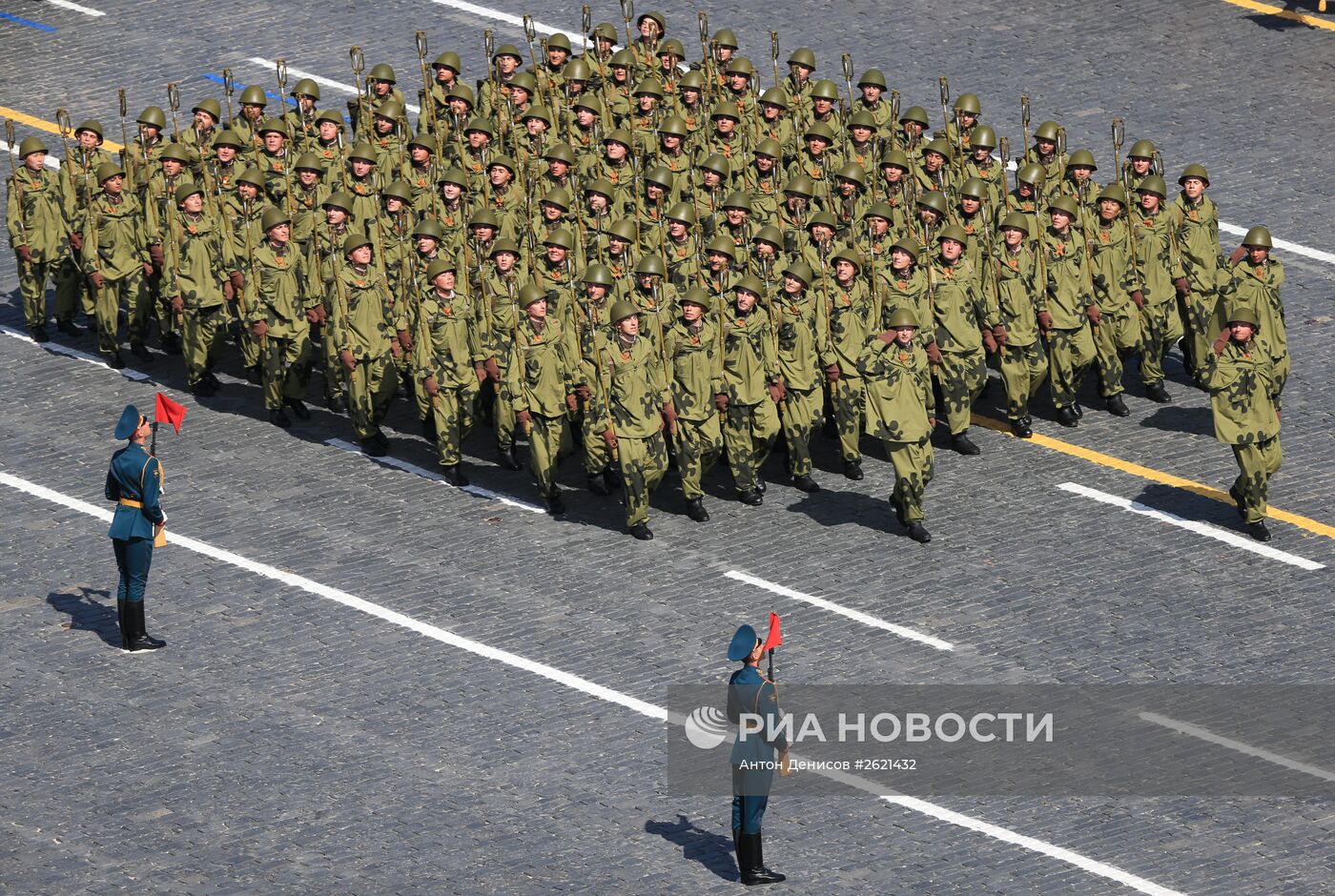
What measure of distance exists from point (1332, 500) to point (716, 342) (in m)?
6.17

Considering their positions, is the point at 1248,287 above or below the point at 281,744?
above

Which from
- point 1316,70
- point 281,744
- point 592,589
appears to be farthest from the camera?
point 1316,70

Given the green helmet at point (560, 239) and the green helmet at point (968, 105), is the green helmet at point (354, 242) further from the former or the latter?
the green helmet at point (968, 105)

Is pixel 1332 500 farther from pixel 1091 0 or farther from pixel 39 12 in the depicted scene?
pixel 39 12

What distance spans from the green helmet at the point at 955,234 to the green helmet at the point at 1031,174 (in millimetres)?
1924

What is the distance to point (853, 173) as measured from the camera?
1339 inches

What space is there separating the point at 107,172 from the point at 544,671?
913 centimetres

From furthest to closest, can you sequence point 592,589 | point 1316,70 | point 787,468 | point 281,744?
point 1316,70 → point 787,468 → point 592,589 → point 281,744

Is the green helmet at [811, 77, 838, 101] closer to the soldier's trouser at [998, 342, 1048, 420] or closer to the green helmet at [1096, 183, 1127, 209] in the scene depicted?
the green helmet at [1096, 183, 1127, 209]

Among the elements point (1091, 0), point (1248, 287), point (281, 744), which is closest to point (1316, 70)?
point (1091, 0)

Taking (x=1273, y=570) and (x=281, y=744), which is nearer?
(x=281, y=744)

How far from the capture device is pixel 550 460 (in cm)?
3048

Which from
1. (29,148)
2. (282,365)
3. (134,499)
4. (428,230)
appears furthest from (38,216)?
(134,499)

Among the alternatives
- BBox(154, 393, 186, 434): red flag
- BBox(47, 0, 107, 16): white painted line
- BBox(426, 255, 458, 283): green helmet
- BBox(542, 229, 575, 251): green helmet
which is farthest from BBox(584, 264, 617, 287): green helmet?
BBox(47, 0, 107, 16): white painted line
